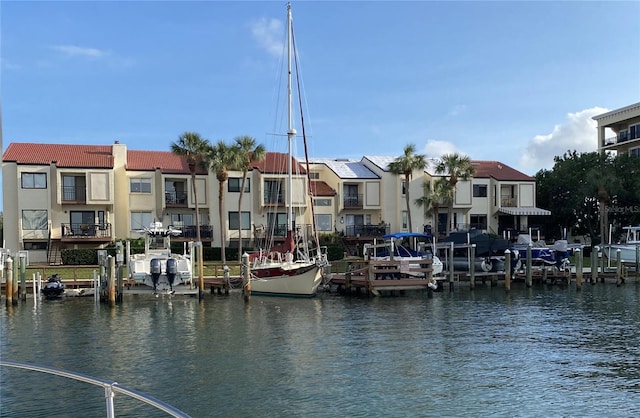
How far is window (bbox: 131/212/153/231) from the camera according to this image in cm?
5641

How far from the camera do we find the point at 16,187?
175 ft

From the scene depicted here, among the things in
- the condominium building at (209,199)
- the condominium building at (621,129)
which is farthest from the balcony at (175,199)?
the condominium building at (621,129)

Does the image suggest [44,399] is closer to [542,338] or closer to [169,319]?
[169,319]

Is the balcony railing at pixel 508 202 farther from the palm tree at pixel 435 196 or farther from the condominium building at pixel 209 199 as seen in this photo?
the palm tree at pixel 435 196

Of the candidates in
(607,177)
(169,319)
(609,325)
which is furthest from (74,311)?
(607,177)

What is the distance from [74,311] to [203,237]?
25.8 meters

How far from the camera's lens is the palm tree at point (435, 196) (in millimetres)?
61875

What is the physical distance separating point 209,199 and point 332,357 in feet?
131

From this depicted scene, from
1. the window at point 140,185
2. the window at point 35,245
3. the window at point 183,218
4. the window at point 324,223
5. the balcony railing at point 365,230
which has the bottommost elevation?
the window at point 35,245

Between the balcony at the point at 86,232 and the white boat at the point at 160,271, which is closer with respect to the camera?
the white boat at the point at 160,271

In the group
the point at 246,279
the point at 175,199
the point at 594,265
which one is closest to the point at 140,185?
the point at 175,199

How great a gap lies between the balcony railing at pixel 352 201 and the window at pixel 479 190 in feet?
43.6

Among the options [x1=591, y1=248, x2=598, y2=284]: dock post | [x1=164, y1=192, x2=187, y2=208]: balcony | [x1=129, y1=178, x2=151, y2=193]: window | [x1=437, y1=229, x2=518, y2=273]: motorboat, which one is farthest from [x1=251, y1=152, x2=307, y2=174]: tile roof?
[x1=591, y1=248, x2=598, y2=284]: dock post

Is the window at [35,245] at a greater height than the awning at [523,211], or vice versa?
the awning at [523,211]
